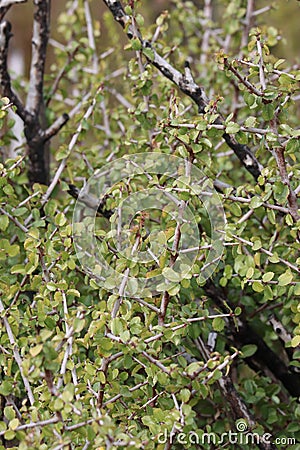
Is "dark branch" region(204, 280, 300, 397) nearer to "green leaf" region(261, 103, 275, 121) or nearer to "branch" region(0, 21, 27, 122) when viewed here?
"green leaf" region(261, 103, 275, 121)

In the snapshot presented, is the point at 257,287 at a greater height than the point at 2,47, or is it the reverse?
the point at 2,47

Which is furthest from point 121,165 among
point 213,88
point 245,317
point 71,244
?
point 213,88

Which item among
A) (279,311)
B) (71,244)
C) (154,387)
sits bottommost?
(279,311)

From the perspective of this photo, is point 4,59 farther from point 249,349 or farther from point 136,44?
point 249,349

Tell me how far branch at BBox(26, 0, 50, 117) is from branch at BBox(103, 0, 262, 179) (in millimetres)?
217

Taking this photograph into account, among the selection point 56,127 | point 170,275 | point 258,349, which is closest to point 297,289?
point 170,275

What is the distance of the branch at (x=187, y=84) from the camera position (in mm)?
981

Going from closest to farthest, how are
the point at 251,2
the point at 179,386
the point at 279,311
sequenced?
the point at 179,386 < the point at 279,311 < the point at 251,2

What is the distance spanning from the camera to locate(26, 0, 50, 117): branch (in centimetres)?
121

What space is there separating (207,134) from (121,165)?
24 centimetres

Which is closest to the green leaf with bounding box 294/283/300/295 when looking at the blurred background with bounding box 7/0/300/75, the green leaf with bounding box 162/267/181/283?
the green leaf with bounding box 162/267/181/283

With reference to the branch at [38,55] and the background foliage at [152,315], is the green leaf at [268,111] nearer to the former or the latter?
the background foliage at [152,315]

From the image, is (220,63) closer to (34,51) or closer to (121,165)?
(121,165)

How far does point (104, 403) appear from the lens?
71 cm
